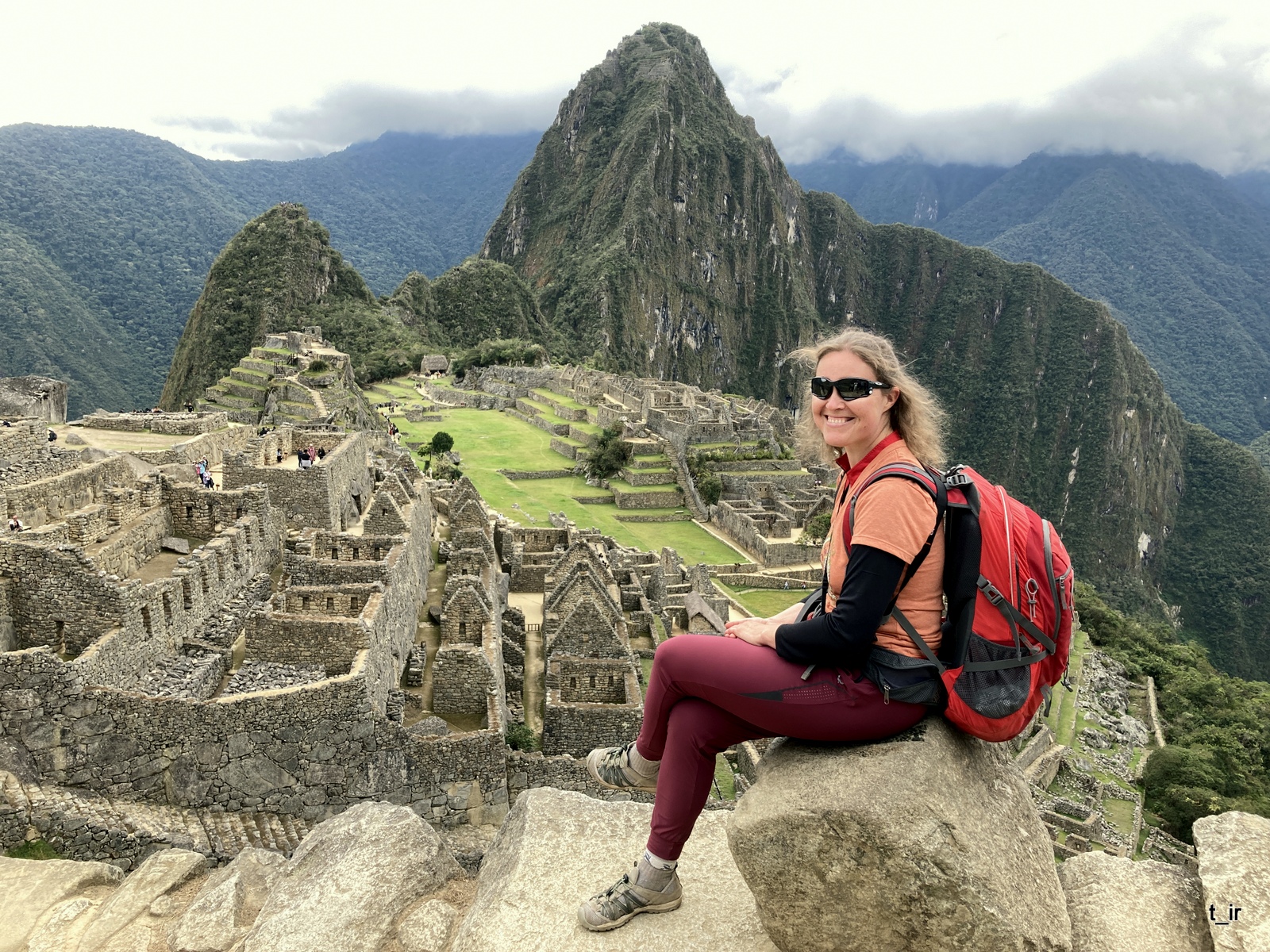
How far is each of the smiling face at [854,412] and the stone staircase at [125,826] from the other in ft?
27.0

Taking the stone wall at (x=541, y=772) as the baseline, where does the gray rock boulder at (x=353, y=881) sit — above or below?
above

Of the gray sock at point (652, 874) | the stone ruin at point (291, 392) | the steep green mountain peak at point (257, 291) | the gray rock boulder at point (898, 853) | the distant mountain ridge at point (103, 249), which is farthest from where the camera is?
the steep green mountain peak at point (257, 291)

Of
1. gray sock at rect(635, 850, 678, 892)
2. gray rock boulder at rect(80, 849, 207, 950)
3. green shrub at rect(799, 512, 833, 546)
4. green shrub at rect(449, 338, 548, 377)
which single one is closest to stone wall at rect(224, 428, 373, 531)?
gray rock boulder at rect(80, 849, 207, 950)

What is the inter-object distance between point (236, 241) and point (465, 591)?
4007 inches

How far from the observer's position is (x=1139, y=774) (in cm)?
3142

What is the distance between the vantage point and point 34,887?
20.1ft

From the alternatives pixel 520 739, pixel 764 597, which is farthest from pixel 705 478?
pixel 520 739

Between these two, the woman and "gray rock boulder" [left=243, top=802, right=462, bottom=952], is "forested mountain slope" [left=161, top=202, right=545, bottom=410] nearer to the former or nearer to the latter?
"gray rock boulder" [left=243, top=802, right=462, bottom=952]

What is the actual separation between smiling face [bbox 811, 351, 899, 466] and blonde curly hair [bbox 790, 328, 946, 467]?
37 millimetres

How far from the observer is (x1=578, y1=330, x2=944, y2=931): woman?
3768 millimetres

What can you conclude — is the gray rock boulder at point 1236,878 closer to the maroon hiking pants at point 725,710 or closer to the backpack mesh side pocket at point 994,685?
the backpack mesh side pocket at point 994,685

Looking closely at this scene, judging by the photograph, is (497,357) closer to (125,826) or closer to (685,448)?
(685,448)

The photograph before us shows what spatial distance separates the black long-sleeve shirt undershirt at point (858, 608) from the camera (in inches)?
147

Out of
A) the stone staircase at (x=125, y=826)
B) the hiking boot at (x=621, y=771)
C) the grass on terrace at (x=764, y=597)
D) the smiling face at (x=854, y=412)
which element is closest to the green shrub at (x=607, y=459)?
the grass on terrace at (x=764, y=597)
